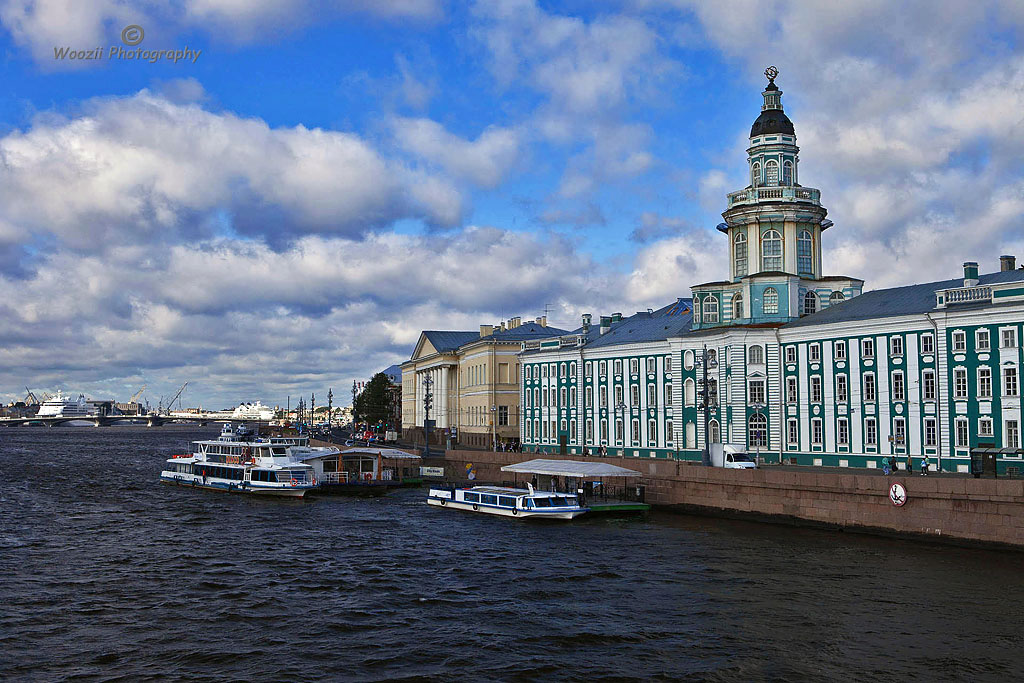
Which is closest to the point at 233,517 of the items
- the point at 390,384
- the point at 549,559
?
the point at 549,559

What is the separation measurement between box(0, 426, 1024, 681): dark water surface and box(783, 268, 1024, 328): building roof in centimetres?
1764

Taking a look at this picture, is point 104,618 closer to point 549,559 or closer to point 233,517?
point 549,559

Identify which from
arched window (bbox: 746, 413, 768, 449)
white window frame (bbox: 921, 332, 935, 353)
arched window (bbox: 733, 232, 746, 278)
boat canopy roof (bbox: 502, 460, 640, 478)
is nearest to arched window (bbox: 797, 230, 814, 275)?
arched window (bbox: 733, 232, 746, 278)

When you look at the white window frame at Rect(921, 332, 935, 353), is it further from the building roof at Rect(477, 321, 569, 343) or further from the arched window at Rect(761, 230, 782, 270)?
the building roof at Rect(477, 321, 569, 343)

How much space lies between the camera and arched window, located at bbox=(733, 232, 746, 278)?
240ft

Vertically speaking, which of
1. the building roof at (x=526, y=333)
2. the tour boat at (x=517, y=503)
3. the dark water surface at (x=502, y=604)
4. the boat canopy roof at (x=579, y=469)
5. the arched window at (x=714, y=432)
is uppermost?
the building roof at (x=526, y=333)

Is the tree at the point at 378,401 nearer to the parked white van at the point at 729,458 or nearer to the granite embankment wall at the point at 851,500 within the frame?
the granite embankment wall at the point at 851,500

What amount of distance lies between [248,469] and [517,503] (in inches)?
1078

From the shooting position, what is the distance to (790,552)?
43250mm

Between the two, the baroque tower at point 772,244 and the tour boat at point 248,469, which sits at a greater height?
the baroque tower at point 772,244

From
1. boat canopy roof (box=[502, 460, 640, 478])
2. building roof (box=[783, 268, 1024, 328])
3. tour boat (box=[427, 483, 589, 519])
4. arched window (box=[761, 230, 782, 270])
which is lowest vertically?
tour boat (box=[427, 483, 589, 519])

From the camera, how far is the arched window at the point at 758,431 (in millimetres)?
67312

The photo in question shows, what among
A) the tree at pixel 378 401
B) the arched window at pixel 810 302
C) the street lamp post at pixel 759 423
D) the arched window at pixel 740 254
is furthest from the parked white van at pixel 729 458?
the tree at pixel 378 401

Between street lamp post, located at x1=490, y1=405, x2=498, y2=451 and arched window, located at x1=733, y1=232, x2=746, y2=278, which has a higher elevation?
arched window, located at x1=733, y1=232, x2=746, y2=278
